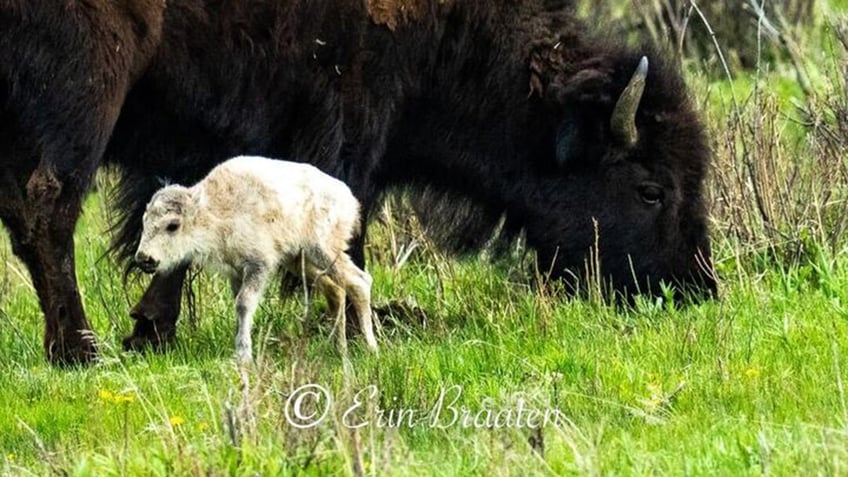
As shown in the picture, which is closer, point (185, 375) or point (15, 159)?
point (185, 375)

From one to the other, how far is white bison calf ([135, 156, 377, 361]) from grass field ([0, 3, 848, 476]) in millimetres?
412

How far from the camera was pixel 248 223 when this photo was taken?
713 centimetres

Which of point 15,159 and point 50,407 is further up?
point 15,159

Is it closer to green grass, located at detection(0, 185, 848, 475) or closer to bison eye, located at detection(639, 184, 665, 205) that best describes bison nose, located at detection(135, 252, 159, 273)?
green grass, located at detection(0, 185, 848, 475)

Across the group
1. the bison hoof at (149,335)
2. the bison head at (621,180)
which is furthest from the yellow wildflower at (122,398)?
the bison head at (621,180)

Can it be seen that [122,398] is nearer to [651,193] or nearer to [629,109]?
[629,109]

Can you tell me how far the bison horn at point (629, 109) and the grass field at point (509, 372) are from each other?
25.8 inches

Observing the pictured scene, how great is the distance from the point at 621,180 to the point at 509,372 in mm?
2575

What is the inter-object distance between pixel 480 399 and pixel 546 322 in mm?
1195

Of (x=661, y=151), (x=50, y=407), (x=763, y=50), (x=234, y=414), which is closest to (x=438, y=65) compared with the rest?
(x=661, y=151)

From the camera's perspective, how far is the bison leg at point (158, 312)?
8594 millimetres

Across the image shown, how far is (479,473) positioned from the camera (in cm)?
524

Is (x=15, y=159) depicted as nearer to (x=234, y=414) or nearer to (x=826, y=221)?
(x=234, y=414)

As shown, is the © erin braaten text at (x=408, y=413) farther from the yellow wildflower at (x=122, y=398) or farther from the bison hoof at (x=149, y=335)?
the bison hoof at (x=149, y=335)
